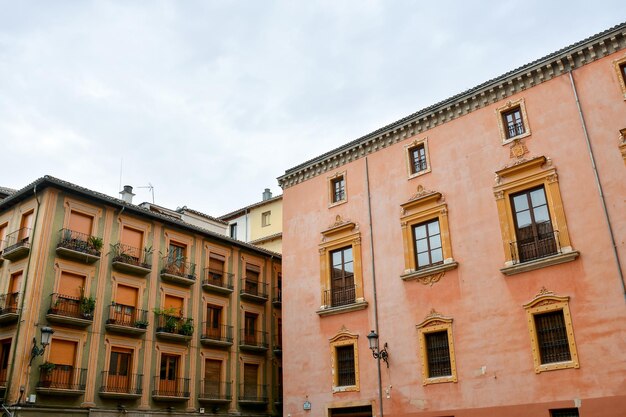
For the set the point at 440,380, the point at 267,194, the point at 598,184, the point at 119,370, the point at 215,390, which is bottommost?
the point at 440,380

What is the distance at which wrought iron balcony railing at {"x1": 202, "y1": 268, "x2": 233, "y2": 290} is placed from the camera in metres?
30.0

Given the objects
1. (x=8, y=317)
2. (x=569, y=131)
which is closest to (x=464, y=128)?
(x=569, y=131)

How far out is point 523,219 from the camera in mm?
19594

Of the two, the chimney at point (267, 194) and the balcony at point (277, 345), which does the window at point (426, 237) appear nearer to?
the balcony at point (277, 345)

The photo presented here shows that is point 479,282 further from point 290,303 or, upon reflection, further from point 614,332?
point 290,303

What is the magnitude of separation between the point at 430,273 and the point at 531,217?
401 cm

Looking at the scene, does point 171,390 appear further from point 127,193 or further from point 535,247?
point 535,247

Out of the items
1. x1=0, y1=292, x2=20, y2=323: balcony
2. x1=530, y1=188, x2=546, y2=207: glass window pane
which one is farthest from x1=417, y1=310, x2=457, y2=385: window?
x1=0, y1=292, x2=20, y2=323: balcony

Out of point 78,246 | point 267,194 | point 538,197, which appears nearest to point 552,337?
point 538,197

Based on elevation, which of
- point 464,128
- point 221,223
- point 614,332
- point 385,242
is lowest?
point 614,332

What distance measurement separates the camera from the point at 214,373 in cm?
2888

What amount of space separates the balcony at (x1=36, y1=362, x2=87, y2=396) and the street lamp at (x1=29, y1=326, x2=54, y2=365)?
2.41 feet

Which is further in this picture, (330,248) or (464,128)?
(330,248)

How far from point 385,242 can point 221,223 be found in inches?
729
